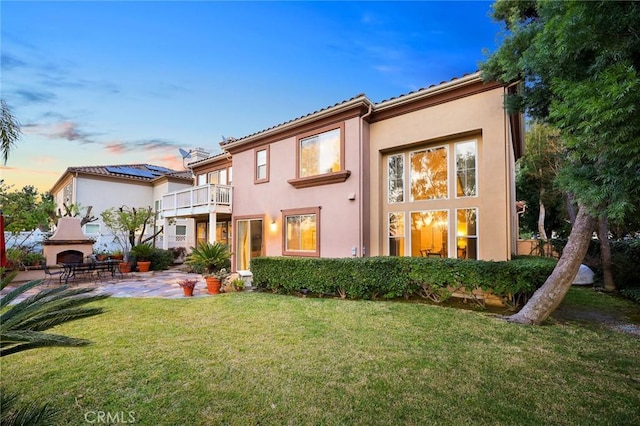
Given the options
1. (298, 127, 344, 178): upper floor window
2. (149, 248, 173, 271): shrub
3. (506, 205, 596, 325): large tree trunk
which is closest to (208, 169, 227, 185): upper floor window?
(149, 248, 173, 271): shrub

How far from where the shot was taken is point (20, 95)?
657 cm

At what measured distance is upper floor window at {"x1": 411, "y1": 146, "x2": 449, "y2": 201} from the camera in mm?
9281

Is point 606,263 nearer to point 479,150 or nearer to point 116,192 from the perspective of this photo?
point 479,150

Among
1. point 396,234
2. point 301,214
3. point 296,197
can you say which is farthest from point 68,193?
point 396,234

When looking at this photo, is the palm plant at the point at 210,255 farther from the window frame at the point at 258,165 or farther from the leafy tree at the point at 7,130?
the leafy tree at the point at 7,130

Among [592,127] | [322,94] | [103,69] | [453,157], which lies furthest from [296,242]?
[592,127]

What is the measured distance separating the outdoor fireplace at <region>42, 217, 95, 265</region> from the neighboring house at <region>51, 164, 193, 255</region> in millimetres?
4620

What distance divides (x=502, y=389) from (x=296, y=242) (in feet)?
28.5

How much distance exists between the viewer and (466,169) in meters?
8.86

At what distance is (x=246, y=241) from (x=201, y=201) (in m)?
3.10

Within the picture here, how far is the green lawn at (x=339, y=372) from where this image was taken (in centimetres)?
314

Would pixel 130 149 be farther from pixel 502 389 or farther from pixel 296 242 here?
pixel 502 389

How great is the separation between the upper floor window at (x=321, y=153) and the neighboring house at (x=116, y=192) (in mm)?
11342
